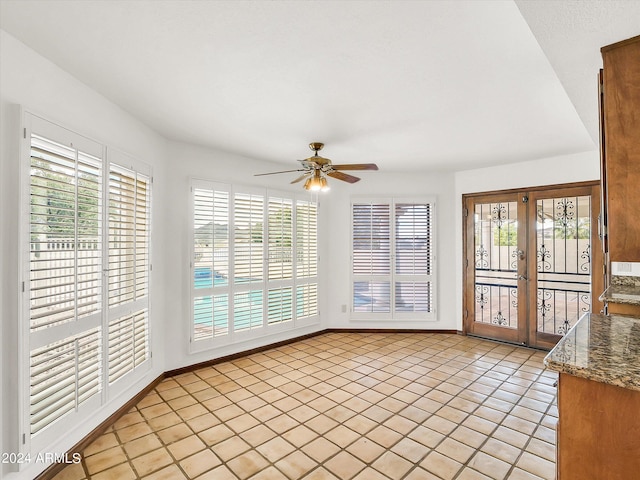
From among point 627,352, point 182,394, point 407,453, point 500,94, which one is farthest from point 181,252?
point 627,352

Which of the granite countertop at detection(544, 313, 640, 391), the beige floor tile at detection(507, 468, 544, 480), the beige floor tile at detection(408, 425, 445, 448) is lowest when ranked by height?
the beige floor tile at detection(408, 425, 445, 448)

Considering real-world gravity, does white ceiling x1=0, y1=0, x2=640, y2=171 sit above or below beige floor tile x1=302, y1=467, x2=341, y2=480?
above

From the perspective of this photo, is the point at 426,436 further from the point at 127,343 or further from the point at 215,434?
the point at 127,343

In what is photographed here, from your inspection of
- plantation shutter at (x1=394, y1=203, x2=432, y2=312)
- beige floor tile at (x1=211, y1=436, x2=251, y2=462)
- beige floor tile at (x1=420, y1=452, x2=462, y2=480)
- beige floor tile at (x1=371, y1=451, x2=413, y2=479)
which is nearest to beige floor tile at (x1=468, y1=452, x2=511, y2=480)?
beige floor tile at (x1=420, y1=452, x2=462, y2=480)

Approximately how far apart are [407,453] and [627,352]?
5.14 ft

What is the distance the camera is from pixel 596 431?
1.02 m

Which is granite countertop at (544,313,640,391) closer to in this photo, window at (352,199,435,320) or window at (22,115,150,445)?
window at (22,115,150,445)

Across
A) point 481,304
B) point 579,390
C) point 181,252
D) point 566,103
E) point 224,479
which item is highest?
point 566,103

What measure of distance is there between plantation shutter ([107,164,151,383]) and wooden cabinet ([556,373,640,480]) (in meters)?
2.82

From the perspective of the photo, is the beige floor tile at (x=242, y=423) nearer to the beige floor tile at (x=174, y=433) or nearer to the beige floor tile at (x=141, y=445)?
the beige floor tile at (x=174, y=433)

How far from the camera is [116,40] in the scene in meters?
1.78

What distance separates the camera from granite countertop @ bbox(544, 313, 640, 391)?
3.18 ft

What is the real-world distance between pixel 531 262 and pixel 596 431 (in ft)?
12.8

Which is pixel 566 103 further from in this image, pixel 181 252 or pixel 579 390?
pixel 181 252
